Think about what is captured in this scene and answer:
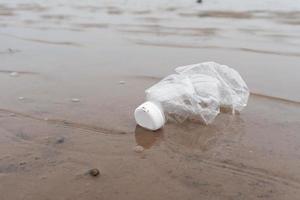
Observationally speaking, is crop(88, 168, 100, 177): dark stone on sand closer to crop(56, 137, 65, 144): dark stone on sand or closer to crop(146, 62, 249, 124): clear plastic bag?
crop(56, 137, 65, 144): dark stone on sand

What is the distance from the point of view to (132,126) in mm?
4027

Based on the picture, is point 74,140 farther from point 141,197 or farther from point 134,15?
point 134,15

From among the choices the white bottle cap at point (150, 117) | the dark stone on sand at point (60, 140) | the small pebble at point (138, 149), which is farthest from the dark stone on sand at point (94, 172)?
the white bottle cap at point (150, 117)

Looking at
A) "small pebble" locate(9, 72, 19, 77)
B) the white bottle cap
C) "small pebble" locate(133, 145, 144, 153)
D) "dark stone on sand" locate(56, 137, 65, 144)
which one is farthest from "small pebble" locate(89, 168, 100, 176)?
"small pebble" locate(9, 72, 19, 77)

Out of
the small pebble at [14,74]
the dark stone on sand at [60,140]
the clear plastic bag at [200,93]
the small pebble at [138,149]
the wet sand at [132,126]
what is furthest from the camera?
the small pebble at [14,74]

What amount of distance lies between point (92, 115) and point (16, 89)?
1.38 m

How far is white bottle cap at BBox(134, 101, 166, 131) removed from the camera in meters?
3.83

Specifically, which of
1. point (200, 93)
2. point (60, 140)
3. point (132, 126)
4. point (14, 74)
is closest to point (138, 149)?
point (132, 126)

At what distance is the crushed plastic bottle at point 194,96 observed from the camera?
3926 millimetres

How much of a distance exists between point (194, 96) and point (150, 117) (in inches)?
21.9

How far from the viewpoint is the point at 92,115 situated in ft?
14.1

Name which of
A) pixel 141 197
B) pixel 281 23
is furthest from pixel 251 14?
pixel 141 197

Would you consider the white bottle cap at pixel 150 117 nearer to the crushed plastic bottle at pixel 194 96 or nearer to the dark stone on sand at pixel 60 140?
the crushed plastic bottle at pixel 194 96

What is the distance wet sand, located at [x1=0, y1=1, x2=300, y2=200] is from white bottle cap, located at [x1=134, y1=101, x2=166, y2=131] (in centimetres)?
7
